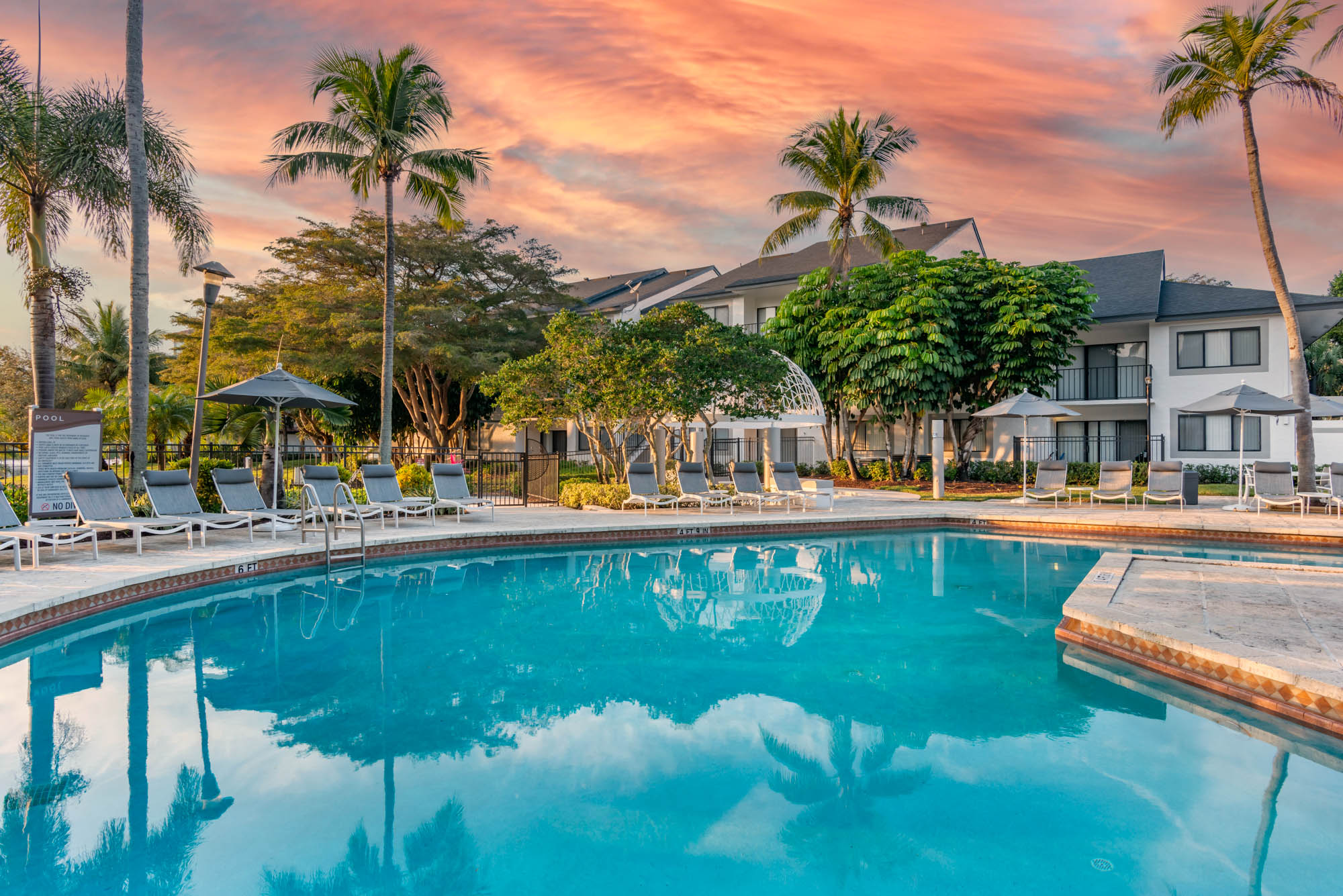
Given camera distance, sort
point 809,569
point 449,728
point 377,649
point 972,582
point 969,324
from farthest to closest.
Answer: point 969,324 < point 809,569 < point 972,582 < point 377,649 < point 449,728

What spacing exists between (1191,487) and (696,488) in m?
10.6

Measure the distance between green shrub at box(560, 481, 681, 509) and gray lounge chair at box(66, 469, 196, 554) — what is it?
318 inches

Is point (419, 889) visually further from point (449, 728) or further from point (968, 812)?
point (968, 812)

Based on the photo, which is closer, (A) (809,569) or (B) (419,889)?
(B) (419,889)

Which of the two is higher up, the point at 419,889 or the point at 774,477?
the point at 774,477

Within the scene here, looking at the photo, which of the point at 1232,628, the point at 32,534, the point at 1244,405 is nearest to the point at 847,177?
the point at 1244,405

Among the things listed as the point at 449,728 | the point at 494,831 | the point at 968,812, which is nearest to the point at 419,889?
the point at 494,831

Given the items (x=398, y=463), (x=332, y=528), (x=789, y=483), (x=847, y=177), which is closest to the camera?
(x=332, y=528)

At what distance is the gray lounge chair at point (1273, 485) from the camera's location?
15.0 m

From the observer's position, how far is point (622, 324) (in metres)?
16.1

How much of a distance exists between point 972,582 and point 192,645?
8.54 metres

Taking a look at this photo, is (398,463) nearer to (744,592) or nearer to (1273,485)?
(744,592)

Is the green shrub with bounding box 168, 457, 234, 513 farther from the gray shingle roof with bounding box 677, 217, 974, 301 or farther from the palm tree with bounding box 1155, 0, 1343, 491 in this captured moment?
the gray shingle roof with bounding box 677, 217, 974, 301

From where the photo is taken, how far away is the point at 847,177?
22.7 meters
